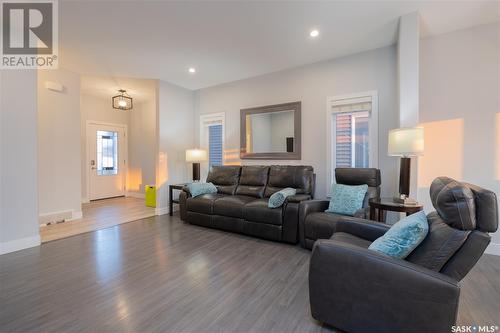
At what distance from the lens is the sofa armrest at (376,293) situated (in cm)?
120

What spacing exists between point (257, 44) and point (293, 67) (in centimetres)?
105

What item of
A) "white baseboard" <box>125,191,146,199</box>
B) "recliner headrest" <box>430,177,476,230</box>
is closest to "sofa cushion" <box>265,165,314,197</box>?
"recliner headrest" <box>430,177,476,230</box>

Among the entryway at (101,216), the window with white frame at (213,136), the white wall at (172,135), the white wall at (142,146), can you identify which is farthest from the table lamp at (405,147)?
the white wall at (142,146)

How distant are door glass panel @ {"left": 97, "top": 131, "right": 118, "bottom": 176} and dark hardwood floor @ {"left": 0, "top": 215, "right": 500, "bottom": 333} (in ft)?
12.0

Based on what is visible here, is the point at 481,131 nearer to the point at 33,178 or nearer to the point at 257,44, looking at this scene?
the point at 257,44

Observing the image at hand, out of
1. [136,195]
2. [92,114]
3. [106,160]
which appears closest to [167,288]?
[136,195]

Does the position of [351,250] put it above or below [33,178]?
below

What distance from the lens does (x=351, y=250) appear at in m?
1.40

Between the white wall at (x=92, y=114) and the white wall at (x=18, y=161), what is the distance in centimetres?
317

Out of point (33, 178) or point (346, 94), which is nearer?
point (33, 178)

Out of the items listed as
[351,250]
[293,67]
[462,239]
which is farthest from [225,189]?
[462,239]

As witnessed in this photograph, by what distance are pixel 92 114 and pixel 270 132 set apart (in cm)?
488

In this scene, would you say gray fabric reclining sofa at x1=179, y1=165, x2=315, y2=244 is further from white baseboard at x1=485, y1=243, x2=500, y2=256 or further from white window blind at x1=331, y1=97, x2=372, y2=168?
white baseboard at x1=485, y1=243, x2=500, y2=256

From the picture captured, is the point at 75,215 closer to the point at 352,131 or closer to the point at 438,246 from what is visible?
the point at 352,131
